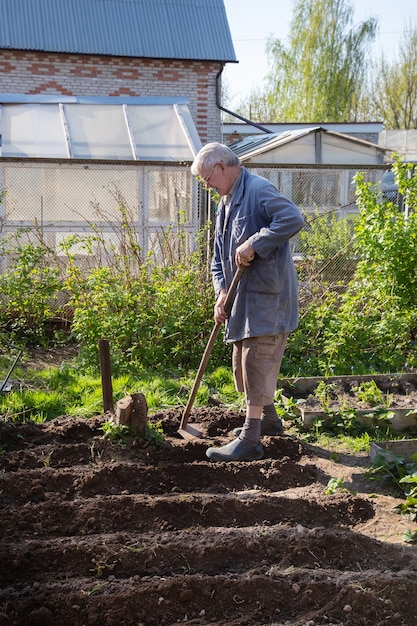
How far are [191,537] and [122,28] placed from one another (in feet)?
51.1

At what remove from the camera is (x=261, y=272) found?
15.3 feet

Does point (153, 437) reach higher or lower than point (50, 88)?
lower

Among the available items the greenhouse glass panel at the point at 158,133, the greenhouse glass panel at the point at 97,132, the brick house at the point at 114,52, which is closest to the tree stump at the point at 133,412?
the greenhouse glass panel at the point at 97,132

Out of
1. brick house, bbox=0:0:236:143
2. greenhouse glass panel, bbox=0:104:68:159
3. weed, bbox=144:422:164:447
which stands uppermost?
brick house, bbox=0:0:236:143

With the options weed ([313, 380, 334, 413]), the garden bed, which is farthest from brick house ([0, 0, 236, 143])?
weed ([313, 380, 334, 413])

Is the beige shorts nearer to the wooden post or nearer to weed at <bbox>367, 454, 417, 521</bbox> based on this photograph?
weed at <bbox>367, 454, 417, 521</bbox>

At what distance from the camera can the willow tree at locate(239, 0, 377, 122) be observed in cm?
3192

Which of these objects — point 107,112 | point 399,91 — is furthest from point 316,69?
point 107,112

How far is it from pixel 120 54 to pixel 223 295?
12.9m

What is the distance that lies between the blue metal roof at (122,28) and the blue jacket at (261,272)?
12903mm

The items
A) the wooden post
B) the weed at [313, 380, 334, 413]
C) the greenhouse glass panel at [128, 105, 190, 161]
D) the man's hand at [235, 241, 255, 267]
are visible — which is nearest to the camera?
the man's hand at [235, 241, 255, 267]

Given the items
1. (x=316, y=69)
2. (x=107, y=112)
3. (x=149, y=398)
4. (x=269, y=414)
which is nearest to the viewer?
(x=269, y=414)

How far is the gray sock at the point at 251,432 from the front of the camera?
4.86 metres

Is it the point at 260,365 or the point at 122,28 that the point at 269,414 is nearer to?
the point at 260,365
